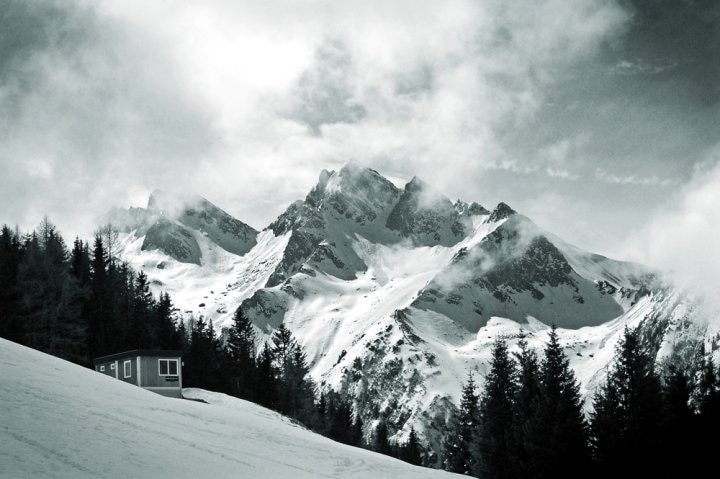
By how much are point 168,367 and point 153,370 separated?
132 cm

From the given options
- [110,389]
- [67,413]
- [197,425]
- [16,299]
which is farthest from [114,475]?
[16,299]

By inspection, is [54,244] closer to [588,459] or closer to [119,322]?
[119,322]

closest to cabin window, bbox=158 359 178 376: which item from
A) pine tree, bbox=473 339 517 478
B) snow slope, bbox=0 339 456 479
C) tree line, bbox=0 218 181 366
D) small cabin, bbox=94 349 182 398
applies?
small cabin, bbox=94 349 182 398

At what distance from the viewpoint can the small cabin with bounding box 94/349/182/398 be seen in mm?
52656

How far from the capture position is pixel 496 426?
160ft

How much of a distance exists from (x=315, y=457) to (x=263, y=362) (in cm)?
5321

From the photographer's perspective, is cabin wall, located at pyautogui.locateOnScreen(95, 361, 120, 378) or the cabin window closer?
the cabin window

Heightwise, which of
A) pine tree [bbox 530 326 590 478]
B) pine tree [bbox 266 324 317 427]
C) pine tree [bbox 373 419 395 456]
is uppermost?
pine tree [bbox 266 324 317 427]

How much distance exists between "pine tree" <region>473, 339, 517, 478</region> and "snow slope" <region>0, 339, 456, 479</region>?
660 inches

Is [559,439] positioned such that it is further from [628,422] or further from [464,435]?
[464,435]

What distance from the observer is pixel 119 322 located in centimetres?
7419

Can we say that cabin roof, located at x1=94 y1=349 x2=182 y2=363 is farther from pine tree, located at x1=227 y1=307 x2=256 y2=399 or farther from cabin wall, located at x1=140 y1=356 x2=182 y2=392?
pine tree, located at x1=227 y1=307 x2=256 y2=399

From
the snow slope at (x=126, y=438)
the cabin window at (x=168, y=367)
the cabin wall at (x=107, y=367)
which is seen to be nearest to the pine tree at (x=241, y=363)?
the cabin wall at (x=107, y=367)

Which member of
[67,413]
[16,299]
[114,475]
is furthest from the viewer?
[16,299]
